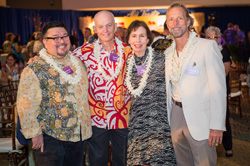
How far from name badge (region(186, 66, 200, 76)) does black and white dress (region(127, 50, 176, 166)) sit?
0.98 ft

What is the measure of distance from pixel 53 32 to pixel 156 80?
98 centimetres

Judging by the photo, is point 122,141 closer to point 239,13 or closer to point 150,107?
point 150,107

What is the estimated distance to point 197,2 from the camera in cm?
1355

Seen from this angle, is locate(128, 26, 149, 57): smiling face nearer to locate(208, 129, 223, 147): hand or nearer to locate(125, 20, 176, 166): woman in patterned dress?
locate(125, 20, 176, 166): woman in patterned dress

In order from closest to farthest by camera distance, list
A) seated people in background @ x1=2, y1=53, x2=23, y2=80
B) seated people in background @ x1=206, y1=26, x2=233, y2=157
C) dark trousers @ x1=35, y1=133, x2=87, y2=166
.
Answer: dark trousers @ x1=35, y1=133, x2=87, y2=166
seated people in background @ x1=206, y1=26, x2=233, y2=157
seated people in background @ x1=2, y1=53, x2=23, y2=80

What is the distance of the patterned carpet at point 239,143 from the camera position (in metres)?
4.04

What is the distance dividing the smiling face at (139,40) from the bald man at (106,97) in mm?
182

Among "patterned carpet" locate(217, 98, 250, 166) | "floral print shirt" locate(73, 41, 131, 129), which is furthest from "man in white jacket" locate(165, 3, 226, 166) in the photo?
"patterned carpet" locate(217, 98, 250, 166)

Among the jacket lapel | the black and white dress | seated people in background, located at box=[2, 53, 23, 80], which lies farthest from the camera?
seated people in background, located at box=[2, 53, 23, 80]

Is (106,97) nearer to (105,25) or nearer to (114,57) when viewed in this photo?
(114,57)

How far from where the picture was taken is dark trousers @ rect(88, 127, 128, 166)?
2.66 meters

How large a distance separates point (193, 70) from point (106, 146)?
1.06 meters

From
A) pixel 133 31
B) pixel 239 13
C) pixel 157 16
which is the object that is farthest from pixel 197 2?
pixel 133 31

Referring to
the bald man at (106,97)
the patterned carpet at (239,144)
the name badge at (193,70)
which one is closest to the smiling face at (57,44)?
the bald man at (106,97)
